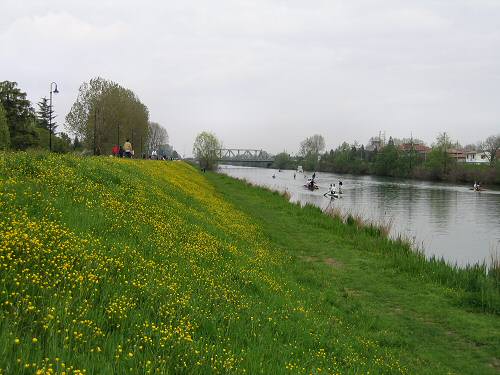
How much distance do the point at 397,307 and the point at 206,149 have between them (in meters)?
110

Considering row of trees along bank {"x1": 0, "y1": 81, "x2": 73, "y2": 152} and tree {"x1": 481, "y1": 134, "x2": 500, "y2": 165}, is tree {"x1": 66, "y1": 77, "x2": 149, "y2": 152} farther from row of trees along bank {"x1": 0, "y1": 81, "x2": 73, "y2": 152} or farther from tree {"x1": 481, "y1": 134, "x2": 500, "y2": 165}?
tree {"x1": 481, "y1": 134, "x2": 500, "y2": 165}

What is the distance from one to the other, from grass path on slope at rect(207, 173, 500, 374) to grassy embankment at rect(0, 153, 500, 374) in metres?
0.05

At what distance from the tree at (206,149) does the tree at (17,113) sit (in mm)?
56505

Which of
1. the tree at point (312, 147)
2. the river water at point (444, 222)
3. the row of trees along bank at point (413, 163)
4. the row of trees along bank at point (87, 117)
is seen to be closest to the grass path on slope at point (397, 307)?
the river water at point (444, 222)

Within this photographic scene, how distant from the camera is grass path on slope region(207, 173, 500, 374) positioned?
329 inches

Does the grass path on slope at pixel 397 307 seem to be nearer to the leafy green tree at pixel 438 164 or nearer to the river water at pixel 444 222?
the river water at pixel 444 222

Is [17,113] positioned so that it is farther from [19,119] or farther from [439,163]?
[439,163]

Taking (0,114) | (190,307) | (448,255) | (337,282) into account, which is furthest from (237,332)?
(0,114)

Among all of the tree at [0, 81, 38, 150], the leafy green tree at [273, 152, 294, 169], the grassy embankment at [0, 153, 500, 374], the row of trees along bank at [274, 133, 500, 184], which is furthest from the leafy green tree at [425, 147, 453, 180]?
the grassy embankment at [0, 153, 500, 374]

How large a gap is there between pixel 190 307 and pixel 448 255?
19495 mm

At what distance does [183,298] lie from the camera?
646 centimetres

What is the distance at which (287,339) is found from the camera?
259 inches

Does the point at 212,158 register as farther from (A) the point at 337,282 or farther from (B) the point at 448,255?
(A) the point at 337,282

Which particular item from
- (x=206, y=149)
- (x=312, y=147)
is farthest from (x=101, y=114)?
(x=312, y=147)
